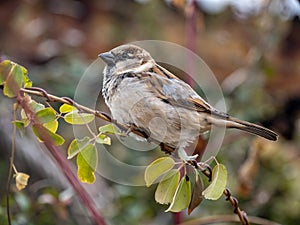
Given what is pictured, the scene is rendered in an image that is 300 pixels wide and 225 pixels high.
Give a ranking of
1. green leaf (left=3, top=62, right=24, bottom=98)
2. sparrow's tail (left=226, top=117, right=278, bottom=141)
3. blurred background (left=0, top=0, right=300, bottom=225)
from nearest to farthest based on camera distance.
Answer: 1. green leaf (left=3, top=62, right=24, bottom=98)
2. sparrow's tail (left=226, top=117, right=278, bottom=141)
3. blurred background (left=0, top=0, right=300, bottom=225)

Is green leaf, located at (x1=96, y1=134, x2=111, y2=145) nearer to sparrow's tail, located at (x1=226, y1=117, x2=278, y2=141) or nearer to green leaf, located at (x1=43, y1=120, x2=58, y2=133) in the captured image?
green leaf, located at (x1=43, y1=120, x2=58, y2=133)

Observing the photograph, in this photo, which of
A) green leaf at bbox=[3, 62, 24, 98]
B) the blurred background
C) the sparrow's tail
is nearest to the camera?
green leaf at bbox=[3, 62, 24, 98]

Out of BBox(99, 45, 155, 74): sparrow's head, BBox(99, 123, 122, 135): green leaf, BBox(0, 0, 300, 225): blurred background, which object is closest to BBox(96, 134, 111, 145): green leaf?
BBox(99, 123, 122, 135): green leaf

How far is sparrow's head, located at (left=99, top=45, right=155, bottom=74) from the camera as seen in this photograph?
1156 mm

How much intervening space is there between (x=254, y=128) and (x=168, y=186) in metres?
0.28

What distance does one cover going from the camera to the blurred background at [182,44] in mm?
1735

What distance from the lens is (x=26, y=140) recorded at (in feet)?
6.39

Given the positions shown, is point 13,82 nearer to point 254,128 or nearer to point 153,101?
point 153,101

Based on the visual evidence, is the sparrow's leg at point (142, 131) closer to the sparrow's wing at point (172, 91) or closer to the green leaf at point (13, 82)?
the sparrow's wing at point (172, 91)

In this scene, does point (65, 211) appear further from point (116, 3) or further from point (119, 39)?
point (116, 3)

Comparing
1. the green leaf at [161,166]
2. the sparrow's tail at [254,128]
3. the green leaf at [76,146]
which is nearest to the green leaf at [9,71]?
the green leaf at [76,146]

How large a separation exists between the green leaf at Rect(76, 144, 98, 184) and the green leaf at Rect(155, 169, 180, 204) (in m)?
0.11

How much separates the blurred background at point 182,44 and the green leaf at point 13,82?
0.48 meters

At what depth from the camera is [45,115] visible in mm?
916
